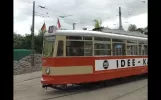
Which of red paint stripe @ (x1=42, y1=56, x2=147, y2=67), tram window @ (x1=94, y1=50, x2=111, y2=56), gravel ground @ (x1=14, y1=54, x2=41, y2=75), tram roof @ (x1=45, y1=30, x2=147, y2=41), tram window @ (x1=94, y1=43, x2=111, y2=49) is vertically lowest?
gravel ground @ (x1=14, y1=54, x2=41, y2=75)

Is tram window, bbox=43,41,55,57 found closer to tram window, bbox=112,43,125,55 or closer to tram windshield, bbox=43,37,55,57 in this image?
tram windshield, bbox=43,37,55,57

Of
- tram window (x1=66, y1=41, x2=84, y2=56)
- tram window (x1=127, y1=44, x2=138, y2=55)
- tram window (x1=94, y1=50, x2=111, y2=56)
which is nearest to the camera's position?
tram window (x1=66, y1=41, x2=84, y2=56)

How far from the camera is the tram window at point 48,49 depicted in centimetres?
1229

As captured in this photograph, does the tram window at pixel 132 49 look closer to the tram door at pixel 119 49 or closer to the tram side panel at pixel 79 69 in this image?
the tram door at pixel 119 49

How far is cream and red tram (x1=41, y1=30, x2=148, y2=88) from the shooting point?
12.0m

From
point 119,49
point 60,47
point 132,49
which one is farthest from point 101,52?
point 132,49

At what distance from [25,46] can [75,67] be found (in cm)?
3146

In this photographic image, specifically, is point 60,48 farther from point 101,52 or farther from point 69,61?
point 101,52

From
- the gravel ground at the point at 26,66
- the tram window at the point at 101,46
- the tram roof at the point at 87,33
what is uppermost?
the tram roof at the point at 87,33

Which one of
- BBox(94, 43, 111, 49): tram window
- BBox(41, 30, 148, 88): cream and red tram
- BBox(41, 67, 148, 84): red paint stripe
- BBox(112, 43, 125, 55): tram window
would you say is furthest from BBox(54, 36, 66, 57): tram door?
BBox(112, 43, 125, 55): tram window

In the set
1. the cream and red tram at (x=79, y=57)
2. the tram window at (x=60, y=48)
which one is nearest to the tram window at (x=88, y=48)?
the cream and red tram at (x=79, y=57)
